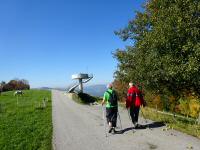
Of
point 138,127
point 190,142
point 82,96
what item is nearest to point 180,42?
point 138,127

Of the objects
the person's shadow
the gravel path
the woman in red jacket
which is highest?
the woman in red jacket

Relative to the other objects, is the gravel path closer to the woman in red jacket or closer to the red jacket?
the woman in red jacket

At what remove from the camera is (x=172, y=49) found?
19.8m

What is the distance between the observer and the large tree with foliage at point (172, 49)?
18484mm

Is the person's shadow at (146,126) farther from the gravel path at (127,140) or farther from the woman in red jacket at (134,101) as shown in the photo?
the woman in red jacket at (134,101)

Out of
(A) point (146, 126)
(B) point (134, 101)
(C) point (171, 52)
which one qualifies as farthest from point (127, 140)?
(C) point (171, 52)

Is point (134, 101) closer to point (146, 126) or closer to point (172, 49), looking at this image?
point (146, 126)

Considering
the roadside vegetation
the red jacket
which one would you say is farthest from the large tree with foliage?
the red jacket

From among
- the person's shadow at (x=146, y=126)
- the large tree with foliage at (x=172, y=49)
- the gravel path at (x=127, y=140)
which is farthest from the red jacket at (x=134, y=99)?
the large tree with foliage at (x=172, y=49)

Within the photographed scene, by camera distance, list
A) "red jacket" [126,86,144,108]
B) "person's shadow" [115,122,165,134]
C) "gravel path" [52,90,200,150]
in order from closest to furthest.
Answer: "gravel path" [52,90,200,150] → "person's shadow" [115,122,165,134] → "red jacket" [126,86,144,108]

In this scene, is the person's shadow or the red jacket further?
the red jacket

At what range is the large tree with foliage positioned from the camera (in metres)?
18.5

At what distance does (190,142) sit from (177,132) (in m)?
2.34

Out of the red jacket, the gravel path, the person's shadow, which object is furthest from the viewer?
the red jacket
